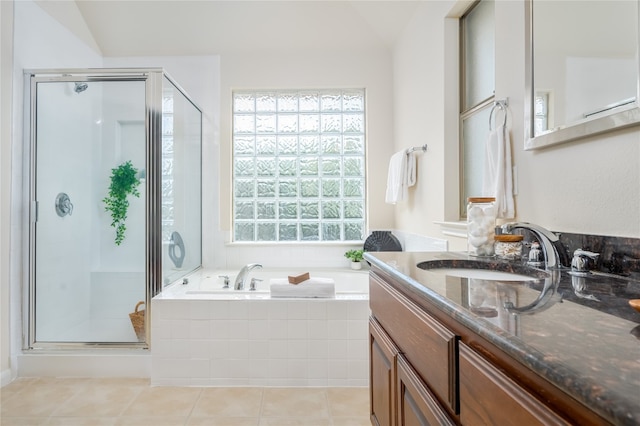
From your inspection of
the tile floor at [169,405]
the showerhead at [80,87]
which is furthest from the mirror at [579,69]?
the showerhead at [80,87]

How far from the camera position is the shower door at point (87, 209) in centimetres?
228

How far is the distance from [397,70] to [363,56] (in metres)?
0.38

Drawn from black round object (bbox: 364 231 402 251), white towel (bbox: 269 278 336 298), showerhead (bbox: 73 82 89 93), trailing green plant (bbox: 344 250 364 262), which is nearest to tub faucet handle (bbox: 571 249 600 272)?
white towel (bbox: 269 278 336 298)

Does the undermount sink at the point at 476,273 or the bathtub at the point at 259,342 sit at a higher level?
the undermount sink at the point at 476,273

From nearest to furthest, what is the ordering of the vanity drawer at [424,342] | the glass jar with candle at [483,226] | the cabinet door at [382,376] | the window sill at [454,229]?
the vanity drawer at [424,342]
the cabinet door at [382,376]
the glass jar with candle at [483,226]
the window sill at [454,229]

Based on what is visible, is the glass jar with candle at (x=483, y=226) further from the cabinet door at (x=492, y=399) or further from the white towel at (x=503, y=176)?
the cabinet door at (x=492, y=399)

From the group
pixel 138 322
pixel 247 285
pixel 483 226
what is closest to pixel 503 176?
pixel 483 226

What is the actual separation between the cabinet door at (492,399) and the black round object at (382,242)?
91.1 inches

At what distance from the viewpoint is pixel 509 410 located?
0.48m

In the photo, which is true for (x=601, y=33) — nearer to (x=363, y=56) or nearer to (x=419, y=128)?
(x=419, y=128)

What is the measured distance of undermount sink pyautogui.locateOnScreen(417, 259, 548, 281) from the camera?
1.08 metres

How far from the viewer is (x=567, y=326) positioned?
498 millimetres

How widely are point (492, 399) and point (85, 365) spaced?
249 cm

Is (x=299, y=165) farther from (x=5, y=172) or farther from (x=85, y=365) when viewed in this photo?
(x=85, y=365)
